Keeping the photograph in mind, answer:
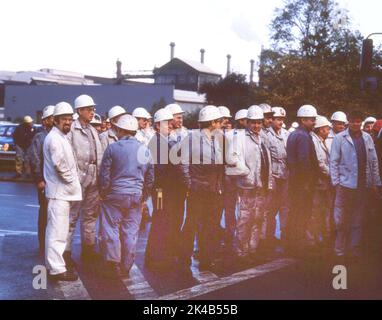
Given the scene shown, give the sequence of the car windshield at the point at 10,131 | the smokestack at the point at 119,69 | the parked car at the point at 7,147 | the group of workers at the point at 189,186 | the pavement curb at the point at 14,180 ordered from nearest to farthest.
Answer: the group of workers at the point at 189,186, the pavement curb at the point at 14,180, the parked car at the point at 7,147, the car windshield at the point at 10,131, the smokestack at the point at 119,69

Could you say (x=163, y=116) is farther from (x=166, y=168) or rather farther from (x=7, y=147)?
(x=7, y=147)

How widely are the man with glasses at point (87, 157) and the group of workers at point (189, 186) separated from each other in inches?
0.5

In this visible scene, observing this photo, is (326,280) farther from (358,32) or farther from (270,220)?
(358,32)

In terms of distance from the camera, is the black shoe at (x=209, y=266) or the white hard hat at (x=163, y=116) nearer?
the black shoe at (x=209, y=266)

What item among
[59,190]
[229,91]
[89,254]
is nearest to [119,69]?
[229,91]

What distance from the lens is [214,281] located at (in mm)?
7301

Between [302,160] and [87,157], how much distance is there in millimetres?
2980

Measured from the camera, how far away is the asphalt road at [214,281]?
659 cm

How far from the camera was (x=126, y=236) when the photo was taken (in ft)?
25.0

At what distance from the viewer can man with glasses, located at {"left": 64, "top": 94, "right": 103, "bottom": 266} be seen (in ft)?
27.6

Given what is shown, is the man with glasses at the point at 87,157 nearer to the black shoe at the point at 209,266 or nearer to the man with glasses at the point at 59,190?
the man with glasses at the point at 59,190

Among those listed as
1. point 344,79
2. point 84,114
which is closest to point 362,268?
point 84,114

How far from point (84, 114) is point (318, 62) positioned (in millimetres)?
39131

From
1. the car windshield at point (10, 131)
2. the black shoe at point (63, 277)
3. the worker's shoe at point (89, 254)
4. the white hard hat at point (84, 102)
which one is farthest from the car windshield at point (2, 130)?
the black shoe at point (63, 277)
